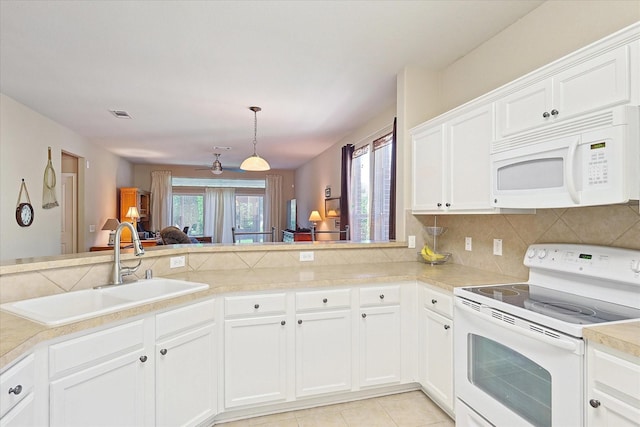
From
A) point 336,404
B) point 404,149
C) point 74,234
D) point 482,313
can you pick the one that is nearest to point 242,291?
point 336,404

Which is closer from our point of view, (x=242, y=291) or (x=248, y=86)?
(x=242, y=291)

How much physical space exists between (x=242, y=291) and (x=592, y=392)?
1703 mm

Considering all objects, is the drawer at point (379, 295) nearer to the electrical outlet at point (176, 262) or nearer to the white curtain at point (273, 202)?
the electrical outlet at point (176, 262)

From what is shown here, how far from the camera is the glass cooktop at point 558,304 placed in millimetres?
1415

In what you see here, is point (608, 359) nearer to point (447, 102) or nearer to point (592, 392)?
point (592, 392)

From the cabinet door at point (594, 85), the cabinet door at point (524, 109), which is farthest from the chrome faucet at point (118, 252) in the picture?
the cabinet door at point (594, 85)

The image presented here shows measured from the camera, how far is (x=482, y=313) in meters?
1.76

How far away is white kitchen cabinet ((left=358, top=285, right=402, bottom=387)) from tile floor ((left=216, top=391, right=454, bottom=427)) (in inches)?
5.5

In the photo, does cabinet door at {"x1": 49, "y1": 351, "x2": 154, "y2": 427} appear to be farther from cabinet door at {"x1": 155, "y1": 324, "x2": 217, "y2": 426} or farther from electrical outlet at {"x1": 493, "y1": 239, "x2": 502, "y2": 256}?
electrical outlet at {"x1": 493, "y1": 239, "x2": 502, "y2": 256}

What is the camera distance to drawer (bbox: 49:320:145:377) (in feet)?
4.35

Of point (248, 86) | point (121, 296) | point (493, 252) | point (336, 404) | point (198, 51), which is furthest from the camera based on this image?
point (248, 86)

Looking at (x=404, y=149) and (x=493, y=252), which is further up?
(x=404, y=149)

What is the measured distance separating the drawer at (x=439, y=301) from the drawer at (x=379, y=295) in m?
0.20

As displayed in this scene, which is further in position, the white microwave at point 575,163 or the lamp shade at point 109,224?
the lamp shade at point 109,224
